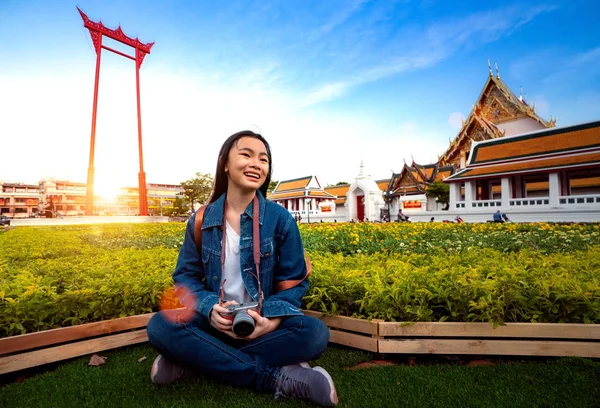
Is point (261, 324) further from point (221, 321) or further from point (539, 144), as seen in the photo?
point (539, 144)

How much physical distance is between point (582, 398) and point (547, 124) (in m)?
29.6

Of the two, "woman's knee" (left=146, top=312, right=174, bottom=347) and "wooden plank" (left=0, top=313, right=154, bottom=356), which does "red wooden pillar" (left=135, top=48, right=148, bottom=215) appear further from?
"woman's knee" (left=146, top=312, right=174, bottom=347)

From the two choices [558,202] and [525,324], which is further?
[558,202]

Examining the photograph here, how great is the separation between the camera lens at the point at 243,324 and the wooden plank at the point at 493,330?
1.14 m

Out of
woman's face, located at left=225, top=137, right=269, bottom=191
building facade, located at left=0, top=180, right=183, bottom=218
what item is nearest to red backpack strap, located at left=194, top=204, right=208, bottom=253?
Answer: woman's face, located at left=225, top=137, right=269, bottom=191

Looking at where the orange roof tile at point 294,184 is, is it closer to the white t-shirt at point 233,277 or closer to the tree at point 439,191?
the tree at point 439,191

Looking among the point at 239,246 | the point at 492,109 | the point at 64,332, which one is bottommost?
the point at 64,332

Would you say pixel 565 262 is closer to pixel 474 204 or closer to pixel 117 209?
pixel 474 204

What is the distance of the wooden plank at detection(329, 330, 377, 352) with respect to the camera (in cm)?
267

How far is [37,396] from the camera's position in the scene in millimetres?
2219

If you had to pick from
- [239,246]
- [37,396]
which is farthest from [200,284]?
[37,396]

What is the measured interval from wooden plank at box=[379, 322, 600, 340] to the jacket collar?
1270 millimetres

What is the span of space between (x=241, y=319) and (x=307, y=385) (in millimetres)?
582

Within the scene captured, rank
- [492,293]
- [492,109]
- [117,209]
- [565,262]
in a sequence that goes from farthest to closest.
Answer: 1. [117,209]
2. [492,109]
3. [565,262]
4. [492,293]
